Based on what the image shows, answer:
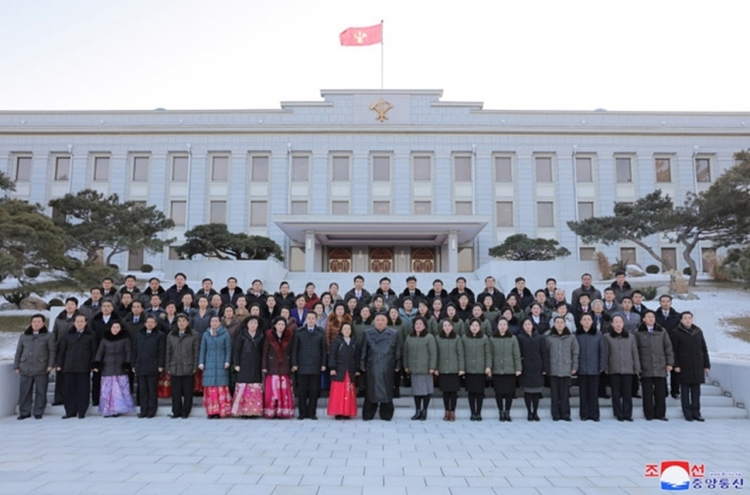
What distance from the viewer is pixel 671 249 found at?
30.7 meters

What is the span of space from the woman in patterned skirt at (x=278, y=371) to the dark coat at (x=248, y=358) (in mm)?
99

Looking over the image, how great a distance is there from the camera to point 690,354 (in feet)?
25.0

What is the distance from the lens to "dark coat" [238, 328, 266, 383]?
748 cm

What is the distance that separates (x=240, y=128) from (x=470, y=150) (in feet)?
45.7

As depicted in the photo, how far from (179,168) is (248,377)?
26.8 m

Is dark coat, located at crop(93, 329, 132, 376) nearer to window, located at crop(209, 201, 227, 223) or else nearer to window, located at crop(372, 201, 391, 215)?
window, located at crop(372, 201, 391, 215)

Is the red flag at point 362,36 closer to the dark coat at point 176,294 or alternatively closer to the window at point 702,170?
the window at point 702,170

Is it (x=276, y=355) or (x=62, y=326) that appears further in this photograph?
(x=62, y=326)

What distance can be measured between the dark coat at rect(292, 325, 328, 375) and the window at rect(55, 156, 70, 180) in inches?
1186

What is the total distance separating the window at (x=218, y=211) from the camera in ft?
101

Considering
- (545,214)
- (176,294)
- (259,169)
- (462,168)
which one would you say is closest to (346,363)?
(176,294)

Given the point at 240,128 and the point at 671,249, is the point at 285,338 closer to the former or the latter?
the point at 240,128

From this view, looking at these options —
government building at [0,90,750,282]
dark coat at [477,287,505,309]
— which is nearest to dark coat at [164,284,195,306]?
dark coat at [477,287,505,309]

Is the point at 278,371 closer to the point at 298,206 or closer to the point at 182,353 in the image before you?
the point at 182,353
